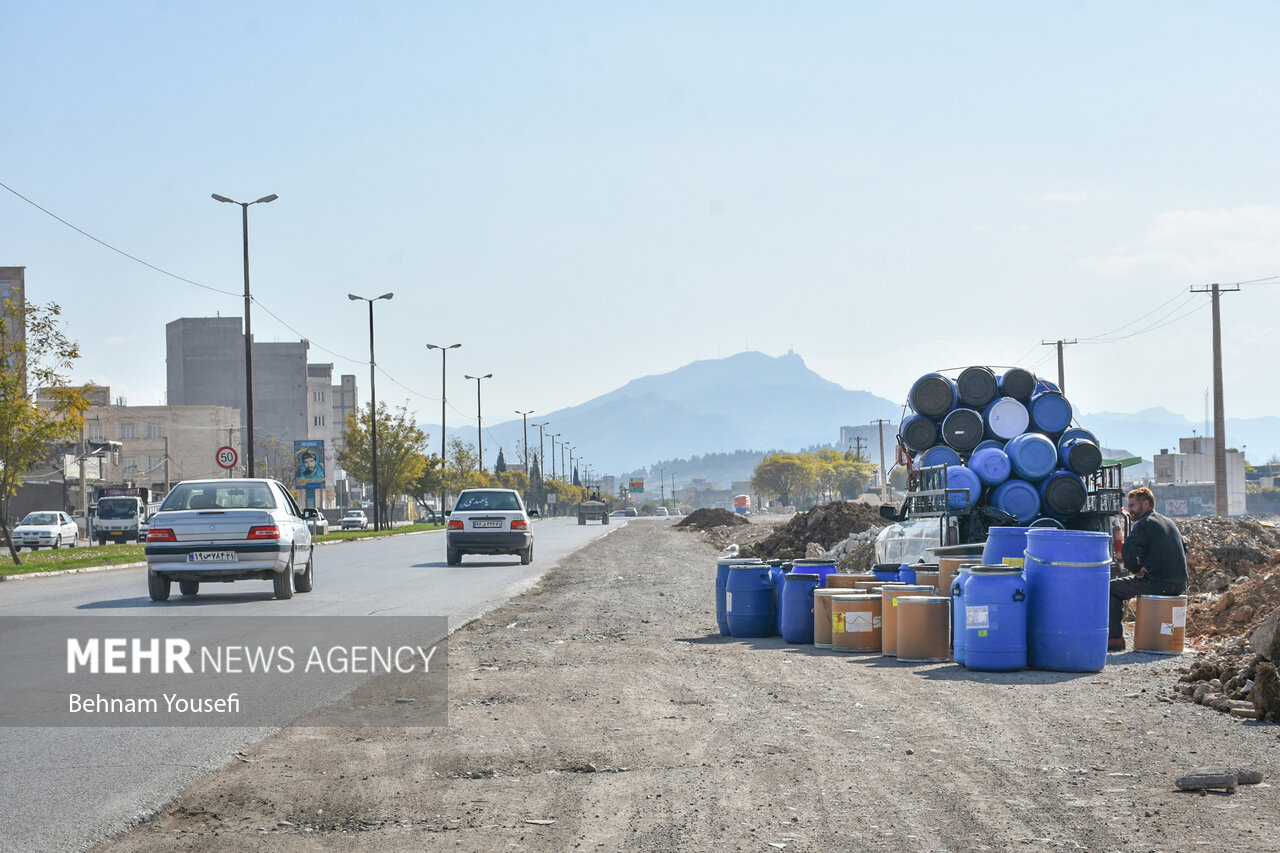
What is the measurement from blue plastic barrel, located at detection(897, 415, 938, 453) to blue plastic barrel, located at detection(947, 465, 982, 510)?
1193mm

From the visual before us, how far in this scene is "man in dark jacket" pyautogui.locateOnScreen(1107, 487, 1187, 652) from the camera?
12.4 metres

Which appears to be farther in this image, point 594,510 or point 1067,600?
point 594,510

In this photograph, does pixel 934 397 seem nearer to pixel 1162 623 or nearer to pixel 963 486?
pixel 963 486

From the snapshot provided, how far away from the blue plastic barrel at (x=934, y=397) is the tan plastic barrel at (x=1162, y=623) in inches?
275

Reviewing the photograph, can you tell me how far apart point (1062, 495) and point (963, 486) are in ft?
4.79

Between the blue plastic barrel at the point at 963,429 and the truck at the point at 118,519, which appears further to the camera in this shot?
the truck at the point at 118,519

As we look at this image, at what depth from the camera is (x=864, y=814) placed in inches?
233

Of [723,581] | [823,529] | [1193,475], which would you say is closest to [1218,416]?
[823,529]

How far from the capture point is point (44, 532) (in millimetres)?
50625

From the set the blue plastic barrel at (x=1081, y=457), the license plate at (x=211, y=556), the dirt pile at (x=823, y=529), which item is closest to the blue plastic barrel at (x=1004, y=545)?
the blue plastic barrel at (x=1081, y=457)

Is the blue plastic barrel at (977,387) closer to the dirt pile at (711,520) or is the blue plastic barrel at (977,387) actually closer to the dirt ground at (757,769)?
the dirt ground at (757,769)

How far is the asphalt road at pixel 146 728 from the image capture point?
6012 mm

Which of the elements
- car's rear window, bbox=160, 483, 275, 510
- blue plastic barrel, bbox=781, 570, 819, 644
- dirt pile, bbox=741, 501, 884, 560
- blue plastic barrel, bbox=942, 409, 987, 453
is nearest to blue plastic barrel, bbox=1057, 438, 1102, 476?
blue plastic barrel, bbox=942, 409, 987, 453

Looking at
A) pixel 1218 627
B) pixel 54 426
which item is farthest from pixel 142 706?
pixel 54 426
